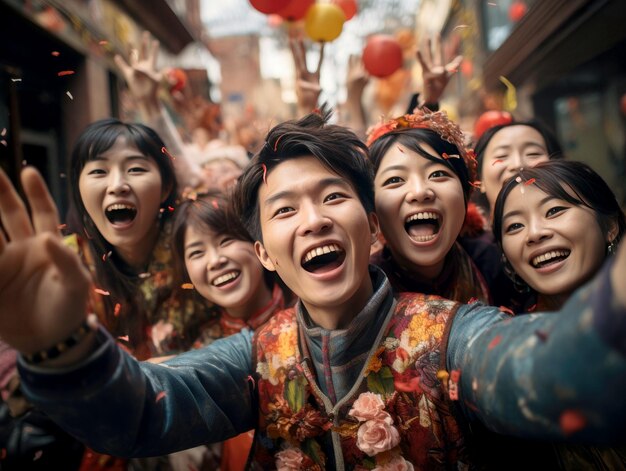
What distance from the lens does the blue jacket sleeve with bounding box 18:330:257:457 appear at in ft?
3.99

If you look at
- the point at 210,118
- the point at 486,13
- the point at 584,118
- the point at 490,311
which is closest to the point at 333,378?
the point at 490,311

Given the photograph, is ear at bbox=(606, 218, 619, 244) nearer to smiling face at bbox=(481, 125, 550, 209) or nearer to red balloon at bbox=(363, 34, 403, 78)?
smiling face at bbox=(481, 125, 550, 209)

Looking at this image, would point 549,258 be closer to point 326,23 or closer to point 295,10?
point 326,23

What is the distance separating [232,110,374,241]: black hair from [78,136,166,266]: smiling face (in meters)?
0.67

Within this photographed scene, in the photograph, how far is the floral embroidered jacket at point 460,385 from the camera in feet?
2.95

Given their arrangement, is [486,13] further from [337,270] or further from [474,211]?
[337,270]

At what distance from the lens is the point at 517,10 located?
18.8ft

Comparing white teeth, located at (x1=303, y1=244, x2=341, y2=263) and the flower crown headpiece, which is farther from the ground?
the flower crown headpiece

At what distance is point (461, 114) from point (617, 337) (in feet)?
31.0

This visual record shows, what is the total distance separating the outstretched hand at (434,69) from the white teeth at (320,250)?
1.55 m

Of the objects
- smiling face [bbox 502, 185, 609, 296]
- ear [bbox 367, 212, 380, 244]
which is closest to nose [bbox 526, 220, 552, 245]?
smiling face [bbox 502, 185, 609, 296]

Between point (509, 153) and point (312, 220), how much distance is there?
151 cm

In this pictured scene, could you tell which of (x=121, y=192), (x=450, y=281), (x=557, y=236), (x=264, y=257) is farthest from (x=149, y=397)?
(x=557, y=236)

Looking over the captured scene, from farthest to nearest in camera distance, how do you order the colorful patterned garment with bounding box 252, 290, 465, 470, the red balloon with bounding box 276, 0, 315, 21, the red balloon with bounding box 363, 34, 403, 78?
the red balloon with bounding box 363, 34, 403, 78 < the red balloon with bounding box 276, 0, 315, 21 < the colorful patterned garment with bounding box 252, 290, 465, 470
